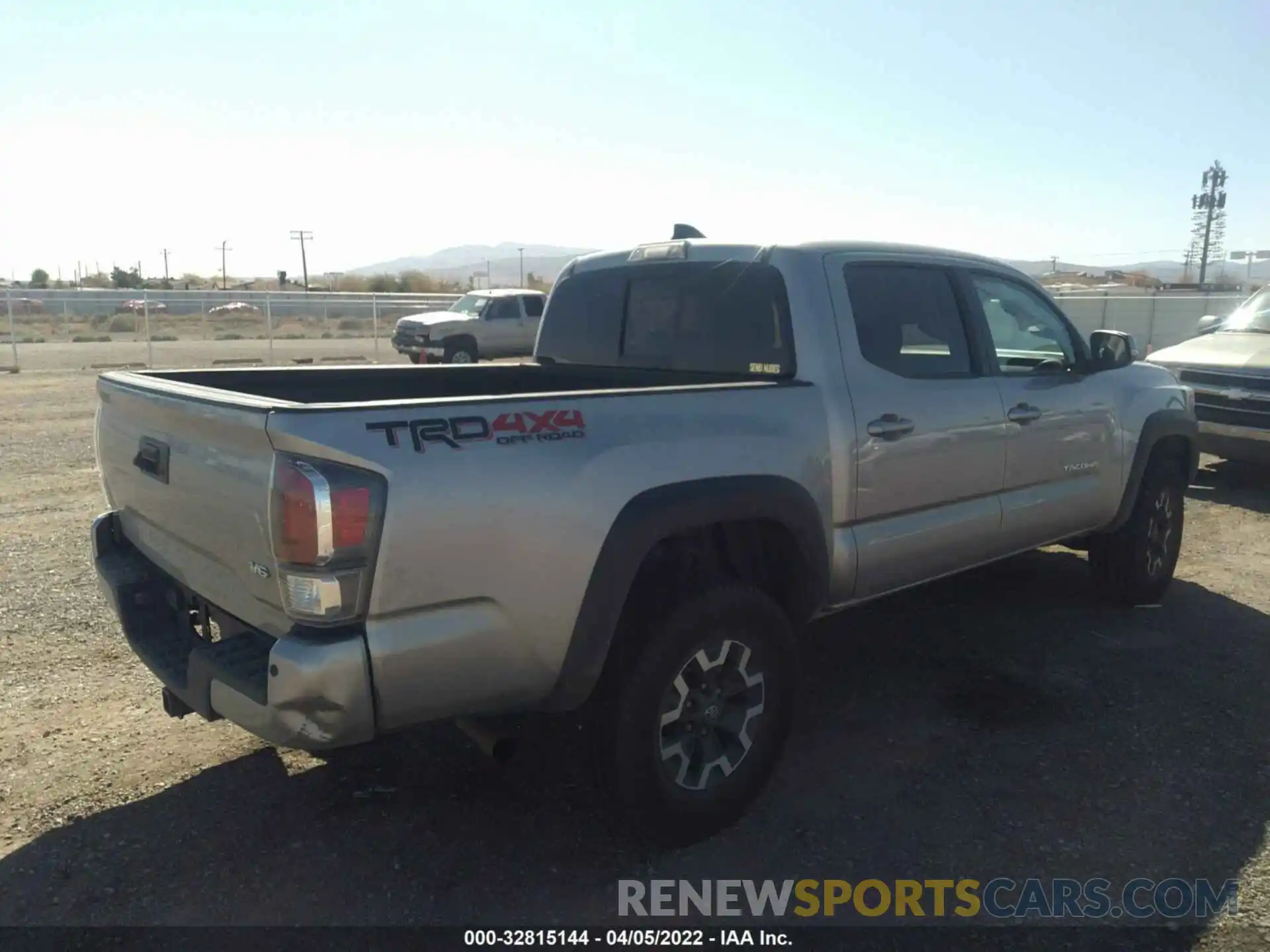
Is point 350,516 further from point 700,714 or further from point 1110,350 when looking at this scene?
point 1110,350

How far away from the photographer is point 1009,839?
3.30m

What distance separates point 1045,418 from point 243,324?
4515cm

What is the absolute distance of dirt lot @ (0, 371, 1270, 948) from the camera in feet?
9.79

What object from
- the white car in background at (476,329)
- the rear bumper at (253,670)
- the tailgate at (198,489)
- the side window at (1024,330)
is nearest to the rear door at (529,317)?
the white car in background at (476,329)

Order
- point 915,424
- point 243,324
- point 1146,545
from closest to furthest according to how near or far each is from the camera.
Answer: point 915,424 < point 1146,545 < point 243,324

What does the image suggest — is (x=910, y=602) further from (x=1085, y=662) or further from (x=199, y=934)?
(x=199, y=934)

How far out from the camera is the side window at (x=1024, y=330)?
15.6 ft

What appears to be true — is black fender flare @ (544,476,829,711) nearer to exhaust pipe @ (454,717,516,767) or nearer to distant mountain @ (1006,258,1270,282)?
exhaust pipe @ (454,717,516,767)

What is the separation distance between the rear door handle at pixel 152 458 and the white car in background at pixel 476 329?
1912 centimetres

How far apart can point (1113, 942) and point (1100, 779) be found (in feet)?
3.19

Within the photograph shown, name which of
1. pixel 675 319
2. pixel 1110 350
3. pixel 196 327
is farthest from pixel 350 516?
pixel 196 327

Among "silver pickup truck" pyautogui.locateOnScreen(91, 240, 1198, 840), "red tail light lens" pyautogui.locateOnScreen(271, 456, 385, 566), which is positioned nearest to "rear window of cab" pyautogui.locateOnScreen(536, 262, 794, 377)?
"silver pickup truck" pyautogui.locateOnScreen(91, 240, 1198, 840)

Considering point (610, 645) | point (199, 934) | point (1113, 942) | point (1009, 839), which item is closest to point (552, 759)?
point (610, 645)

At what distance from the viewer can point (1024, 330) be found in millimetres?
4926
